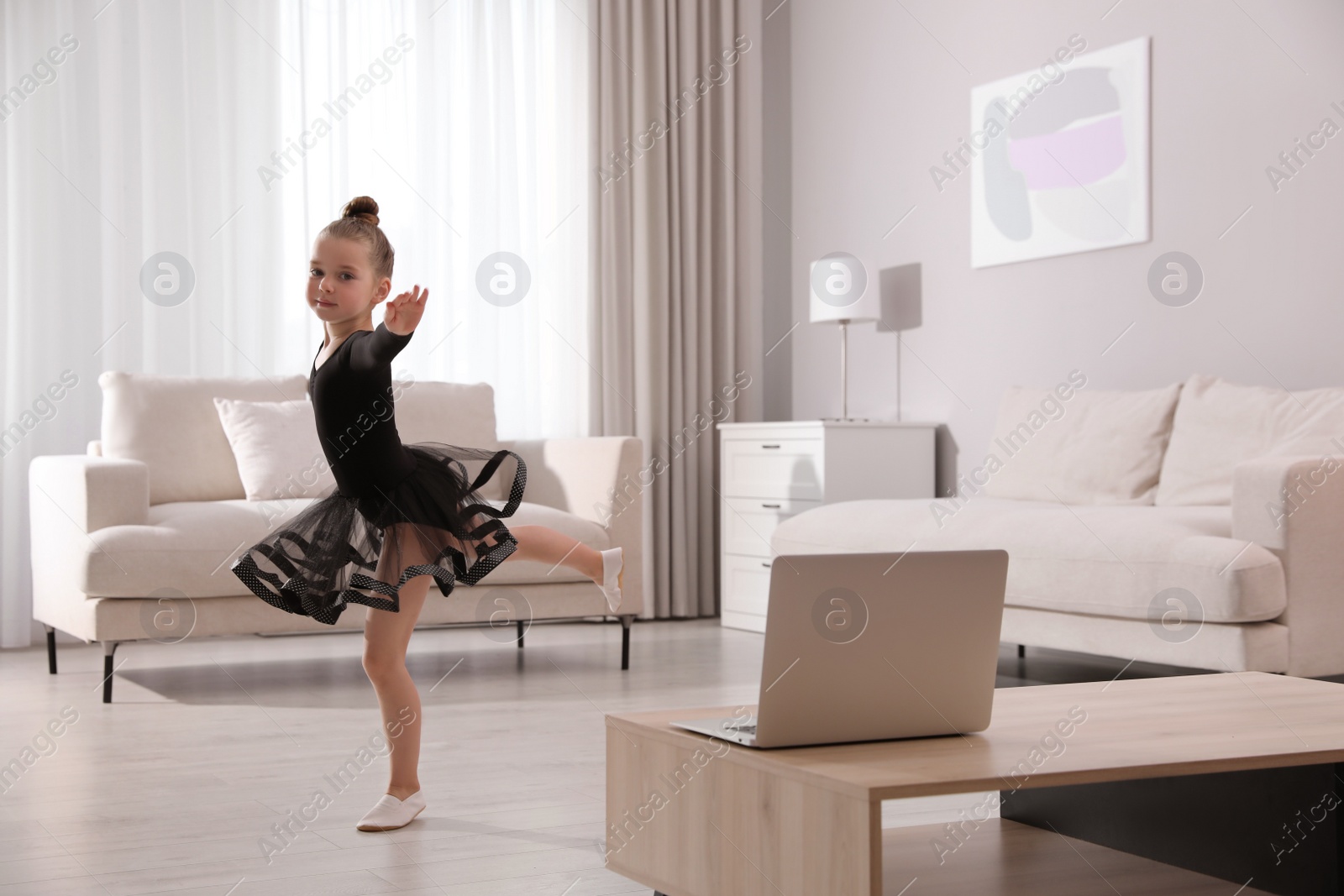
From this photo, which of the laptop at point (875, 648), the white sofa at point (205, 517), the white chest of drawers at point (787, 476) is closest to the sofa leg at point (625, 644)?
the white sofa at point (205, 517)

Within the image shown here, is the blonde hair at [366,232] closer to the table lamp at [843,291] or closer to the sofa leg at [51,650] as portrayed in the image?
the sofa leg at [51,650]

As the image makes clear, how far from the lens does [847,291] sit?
470 cm

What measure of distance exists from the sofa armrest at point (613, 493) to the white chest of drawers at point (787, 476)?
0.73 m

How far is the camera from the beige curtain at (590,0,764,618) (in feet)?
17.1

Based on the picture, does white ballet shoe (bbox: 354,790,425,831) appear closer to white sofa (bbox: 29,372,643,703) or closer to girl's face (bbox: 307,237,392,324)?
girl's face (bbox: 307,237,392,324)

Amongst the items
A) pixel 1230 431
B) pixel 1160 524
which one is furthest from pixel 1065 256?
pixel 1160 524

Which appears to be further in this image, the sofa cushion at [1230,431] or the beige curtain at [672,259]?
the beige curtain at [672,259]

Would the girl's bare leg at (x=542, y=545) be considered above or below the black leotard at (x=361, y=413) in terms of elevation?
below

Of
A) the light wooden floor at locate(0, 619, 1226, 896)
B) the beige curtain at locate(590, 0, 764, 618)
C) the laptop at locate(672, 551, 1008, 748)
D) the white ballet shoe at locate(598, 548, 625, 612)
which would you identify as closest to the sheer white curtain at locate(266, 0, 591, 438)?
the beige curtain at locate(590, 0, 764, 618)

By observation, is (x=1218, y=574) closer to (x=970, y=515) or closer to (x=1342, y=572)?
(x=1342, y=572)

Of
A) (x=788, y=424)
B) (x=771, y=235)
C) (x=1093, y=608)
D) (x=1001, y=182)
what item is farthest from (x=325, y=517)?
(x=771, y=235)

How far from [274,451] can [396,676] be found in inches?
77.4

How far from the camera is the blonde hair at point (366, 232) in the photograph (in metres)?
2.10

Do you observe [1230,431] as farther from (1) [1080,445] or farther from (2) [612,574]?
(2) [612,574]
